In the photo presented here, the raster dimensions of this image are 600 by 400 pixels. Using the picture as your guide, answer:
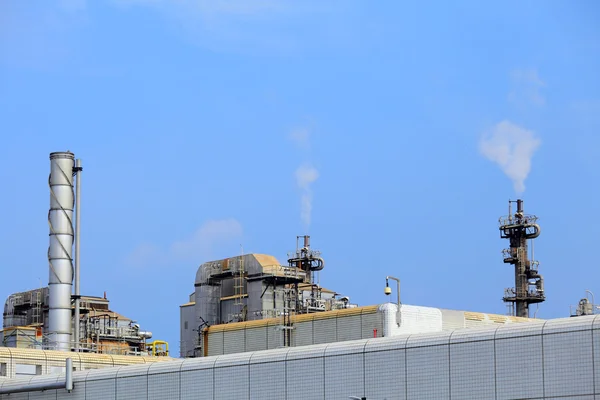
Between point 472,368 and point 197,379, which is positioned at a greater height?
point 197,379

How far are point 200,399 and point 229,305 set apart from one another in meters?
54.4

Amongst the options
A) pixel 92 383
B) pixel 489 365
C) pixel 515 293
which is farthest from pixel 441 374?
pixel 515 293

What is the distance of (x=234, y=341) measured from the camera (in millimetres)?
86062

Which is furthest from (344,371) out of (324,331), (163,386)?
(324,331)

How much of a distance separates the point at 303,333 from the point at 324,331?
226cm

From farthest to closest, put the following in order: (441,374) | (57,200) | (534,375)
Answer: (57,200) → (441,374) → (534,375)

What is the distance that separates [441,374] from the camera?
164 feet

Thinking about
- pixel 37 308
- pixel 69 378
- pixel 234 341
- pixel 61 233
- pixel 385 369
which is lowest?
pixel 385 369

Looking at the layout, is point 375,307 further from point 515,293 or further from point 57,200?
point 515,293

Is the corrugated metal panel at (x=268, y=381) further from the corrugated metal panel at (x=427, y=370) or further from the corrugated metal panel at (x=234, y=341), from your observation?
the corrugated metal panel at (x=234, y=341)

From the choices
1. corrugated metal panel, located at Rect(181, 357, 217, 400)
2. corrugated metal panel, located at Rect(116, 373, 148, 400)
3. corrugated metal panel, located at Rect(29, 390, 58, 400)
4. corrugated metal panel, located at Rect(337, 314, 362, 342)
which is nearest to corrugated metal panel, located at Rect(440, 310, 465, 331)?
corrugated metal panel, located at Rect(337, 314, 362, 342)

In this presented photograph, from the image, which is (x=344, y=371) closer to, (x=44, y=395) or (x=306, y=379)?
(x=306, y=379)

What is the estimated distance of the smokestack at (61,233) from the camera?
101375 millimetres

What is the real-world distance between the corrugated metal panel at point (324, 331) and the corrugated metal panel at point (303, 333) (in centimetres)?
40
